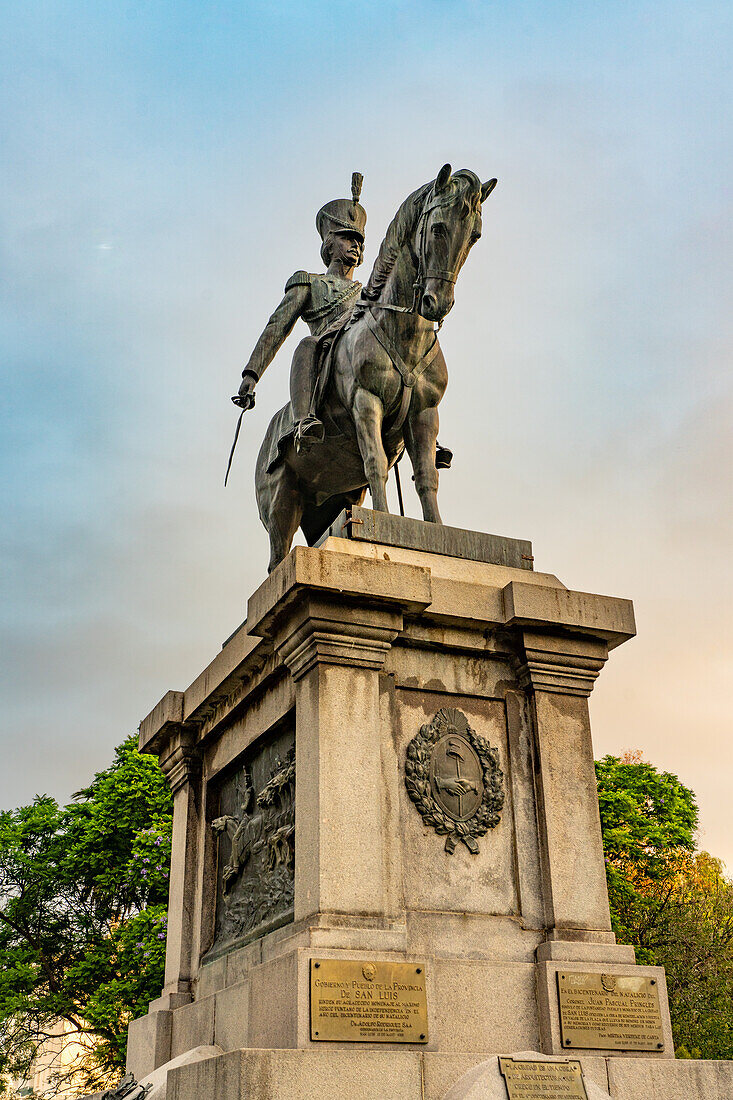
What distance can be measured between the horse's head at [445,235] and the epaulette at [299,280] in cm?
281

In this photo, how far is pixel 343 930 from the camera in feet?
24.1

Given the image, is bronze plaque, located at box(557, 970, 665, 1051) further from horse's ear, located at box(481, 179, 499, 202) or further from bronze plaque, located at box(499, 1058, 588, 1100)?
horse's ear, located at box(481, 179, 499, 202)

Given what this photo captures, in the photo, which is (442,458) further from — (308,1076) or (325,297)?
(308,1076)

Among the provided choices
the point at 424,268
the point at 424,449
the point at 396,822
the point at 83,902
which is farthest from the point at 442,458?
the point at 83,902

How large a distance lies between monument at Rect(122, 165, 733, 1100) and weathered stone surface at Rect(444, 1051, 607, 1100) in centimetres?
2

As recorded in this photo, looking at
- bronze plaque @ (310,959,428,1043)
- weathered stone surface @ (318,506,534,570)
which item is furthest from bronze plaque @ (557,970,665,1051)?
weathered stone surface @ (318,506,534,570)

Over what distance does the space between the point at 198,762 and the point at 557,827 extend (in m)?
3.76

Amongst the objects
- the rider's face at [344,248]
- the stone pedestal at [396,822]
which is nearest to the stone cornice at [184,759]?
the stone pedestal at [396,822]

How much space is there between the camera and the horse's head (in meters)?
8.80

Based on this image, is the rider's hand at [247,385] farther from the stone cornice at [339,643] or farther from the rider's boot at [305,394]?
the stone cornice at [339,643]

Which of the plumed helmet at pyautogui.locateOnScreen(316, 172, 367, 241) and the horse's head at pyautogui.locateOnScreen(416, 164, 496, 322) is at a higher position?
the plumed helmet at pyautogui.locateOnScreen(316, 172, 367, 241)

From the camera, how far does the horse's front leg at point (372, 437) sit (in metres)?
9.73

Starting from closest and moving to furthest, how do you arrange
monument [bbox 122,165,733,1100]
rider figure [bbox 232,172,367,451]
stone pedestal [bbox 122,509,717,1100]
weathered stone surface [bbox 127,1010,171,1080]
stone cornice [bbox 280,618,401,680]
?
monument [bbox 122,165,733,1100] → stone pedestal [bbox 122,509,717,1100] → stone cornice [bbox 280,618,401,680] → weathered stone surface [bbox 127,1010,171,1080] → rider figure [bbox 232,172,367,451]

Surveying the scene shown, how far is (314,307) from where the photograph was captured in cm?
1145
